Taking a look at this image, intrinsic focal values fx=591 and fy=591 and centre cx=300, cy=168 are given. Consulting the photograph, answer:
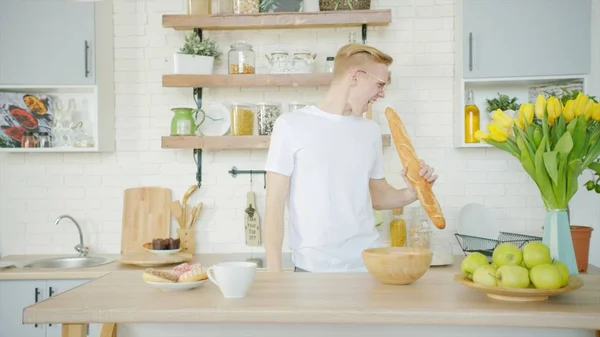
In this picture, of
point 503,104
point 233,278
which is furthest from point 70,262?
point 503,104

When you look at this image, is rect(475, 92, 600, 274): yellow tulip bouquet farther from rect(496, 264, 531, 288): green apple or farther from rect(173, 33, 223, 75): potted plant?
rect(173, 33, 223, 75): potted plant

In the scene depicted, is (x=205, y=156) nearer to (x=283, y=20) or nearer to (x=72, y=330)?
(x=283, y=20)

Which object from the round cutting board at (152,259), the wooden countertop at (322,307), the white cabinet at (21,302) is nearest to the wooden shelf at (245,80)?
the round cutting board at (152,259)

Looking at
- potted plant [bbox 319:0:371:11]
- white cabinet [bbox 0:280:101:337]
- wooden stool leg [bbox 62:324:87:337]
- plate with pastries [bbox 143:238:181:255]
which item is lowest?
white cabinet [bbox 0:280:101:337]

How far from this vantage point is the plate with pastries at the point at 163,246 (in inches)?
140

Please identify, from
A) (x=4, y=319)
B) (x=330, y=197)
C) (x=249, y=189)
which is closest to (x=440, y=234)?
(x=249, y=189)

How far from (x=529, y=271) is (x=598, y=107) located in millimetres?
603

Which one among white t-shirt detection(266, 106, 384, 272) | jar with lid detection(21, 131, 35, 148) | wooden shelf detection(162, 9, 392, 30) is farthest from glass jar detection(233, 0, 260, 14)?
jar with lid detection(21, 131, 35, 148)

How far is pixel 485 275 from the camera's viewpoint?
5.24 ft

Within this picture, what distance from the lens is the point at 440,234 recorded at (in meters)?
3.87

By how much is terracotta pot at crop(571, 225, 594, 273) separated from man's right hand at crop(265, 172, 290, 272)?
5.30 ft

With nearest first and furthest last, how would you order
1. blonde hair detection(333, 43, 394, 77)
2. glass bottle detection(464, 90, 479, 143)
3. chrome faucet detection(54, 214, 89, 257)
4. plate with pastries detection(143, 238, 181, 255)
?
blonde hair detection(333, 43, 394, 77)
plate with pastries detection(143, 238, 181, 255)
glass bottle detection(464, 90, 479, 143)
chrome faucet detection(54, 214, 89, 257)

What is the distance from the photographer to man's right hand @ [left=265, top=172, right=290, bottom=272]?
8.09 feet

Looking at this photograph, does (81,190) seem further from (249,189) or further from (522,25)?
(522,25)
